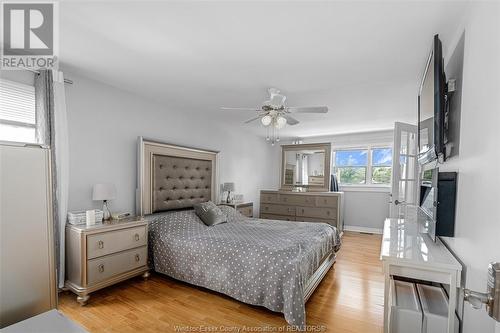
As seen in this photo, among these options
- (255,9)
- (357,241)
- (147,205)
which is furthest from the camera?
(357,241)

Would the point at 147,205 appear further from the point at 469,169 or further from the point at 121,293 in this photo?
the point at 469,169

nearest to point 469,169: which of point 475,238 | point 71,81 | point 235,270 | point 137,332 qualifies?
point 475,238

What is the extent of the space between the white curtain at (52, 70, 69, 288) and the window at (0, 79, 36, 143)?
0.69 ft

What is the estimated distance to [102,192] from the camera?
2592 millimetres

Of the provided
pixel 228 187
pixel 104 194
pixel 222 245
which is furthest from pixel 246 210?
pixel 104 194

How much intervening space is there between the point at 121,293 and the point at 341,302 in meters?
2.35

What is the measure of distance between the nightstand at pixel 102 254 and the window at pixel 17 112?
1008 millimetres

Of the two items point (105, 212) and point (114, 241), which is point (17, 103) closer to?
point (105, 212)

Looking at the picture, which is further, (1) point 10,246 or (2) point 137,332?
(2) point 137,332

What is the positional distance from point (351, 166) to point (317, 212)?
175cm

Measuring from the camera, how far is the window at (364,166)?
5449 mm

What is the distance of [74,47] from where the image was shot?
6.61 feet

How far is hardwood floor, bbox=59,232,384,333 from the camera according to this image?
2002 millimetres

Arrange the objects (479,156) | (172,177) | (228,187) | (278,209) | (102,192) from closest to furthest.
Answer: (479,156) < (102,192) < (172,177) < (228,187) < (278,209)
